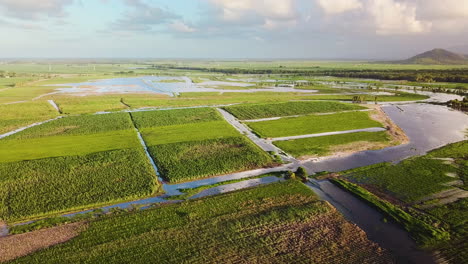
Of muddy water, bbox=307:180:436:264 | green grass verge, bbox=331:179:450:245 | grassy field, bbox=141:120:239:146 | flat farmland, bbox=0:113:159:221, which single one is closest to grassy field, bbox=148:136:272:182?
flat farmland, bbox=0:113:159:221

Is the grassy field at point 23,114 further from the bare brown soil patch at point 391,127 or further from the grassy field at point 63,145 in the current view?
the bare brown soil patch at point 391,127

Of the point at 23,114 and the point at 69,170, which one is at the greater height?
the point at 23,114

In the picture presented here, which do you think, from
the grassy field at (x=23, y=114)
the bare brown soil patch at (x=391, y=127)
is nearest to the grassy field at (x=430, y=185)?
the bare brown soil patch at (x=391, y=127)

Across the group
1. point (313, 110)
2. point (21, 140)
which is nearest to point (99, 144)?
point (21, 140)

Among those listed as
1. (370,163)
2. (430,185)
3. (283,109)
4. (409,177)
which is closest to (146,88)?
(283,109)

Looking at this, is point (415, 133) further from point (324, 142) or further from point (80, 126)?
point (80, 126)

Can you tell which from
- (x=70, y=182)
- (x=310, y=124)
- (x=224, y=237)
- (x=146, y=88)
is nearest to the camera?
(x=224, y=237)

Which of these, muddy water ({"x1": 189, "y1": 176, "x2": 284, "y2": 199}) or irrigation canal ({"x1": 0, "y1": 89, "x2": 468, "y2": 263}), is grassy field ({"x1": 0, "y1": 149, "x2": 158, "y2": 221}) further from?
muddy water ({"x1": 189, "y1": 176, "x2": 284, "y2": 199})
